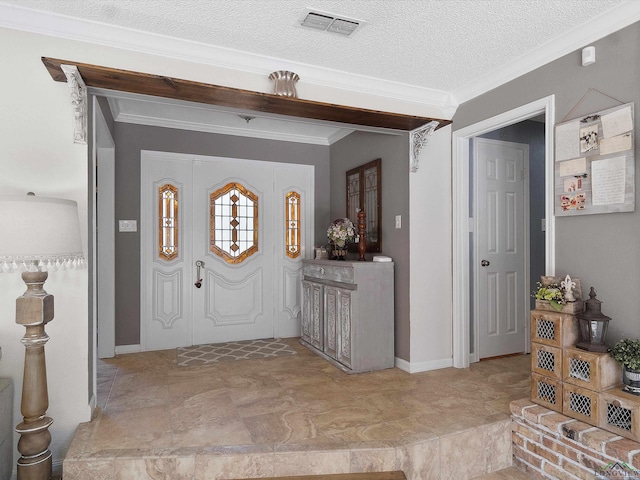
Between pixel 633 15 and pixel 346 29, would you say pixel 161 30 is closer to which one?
pixel 346 29

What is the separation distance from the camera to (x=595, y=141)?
2338 millimetres

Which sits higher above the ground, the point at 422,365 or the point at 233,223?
the point at 233,223

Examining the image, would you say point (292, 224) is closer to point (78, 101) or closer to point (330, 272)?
point (330, 272)

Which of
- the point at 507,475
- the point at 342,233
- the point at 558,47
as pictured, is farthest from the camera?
the point at 342,233

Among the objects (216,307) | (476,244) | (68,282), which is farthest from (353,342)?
(68,282)

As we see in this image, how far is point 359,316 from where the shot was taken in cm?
344

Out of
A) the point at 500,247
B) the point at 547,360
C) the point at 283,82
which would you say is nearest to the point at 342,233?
the point at 500,247

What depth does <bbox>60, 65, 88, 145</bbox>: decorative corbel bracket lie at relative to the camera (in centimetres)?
223

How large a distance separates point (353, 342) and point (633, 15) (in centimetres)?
280

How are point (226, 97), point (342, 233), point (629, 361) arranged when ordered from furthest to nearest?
1. point (342, 233)
2. point (226, 97)
3. point (629, 361)

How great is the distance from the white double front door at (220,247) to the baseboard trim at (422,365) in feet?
5.31

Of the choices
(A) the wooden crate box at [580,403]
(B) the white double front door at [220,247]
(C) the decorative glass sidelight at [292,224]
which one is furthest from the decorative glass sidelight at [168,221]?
(A) the wooden crate box at [580,403]

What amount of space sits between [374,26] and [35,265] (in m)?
2.19

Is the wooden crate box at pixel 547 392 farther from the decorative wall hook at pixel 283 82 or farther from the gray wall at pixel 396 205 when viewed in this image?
the decorative wall hook at pixel 283 82
